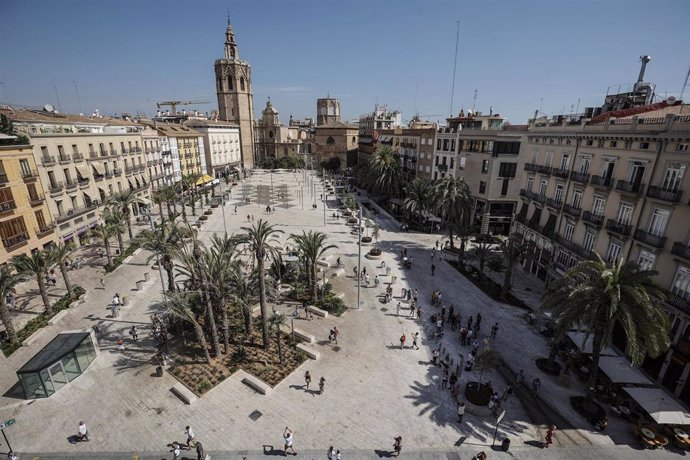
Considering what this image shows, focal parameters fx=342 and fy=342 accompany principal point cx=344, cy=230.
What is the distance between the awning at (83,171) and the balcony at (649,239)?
5581 centimetres

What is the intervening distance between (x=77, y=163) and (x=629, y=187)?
5541 centimetres

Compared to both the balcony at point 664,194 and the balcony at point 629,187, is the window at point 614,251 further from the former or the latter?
the balcony at point 664,194

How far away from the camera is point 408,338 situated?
25562 mm

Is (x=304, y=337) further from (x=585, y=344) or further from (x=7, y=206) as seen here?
(x=7, y=206)

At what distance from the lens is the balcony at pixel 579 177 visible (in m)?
28.8

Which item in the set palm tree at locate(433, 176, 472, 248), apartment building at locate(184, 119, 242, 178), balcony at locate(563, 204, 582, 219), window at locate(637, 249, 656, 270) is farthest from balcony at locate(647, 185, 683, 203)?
apartment building at locate(184, 119, 242, 178)

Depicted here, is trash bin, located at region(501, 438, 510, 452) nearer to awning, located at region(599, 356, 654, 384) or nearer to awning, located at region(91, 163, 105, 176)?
awning, located at region(599, 356, 654, 384)

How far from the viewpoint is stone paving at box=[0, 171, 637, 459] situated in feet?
56.5

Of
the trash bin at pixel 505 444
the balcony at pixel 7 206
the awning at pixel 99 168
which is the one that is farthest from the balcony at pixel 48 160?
the trash bin at pixel 505 444

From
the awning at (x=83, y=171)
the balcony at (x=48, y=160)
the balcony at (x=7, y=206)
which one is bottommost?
the balcony at (x=7, y=206)

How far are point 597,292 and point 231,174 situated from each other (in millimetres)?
93389

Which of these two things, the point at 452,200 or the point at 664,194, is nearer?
the point at 664,194

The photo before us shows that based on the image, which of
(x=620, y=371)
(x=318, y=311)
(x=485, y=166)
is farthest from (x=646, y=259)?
(x=485, y=166)

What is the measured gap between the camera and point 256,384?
20.3m
